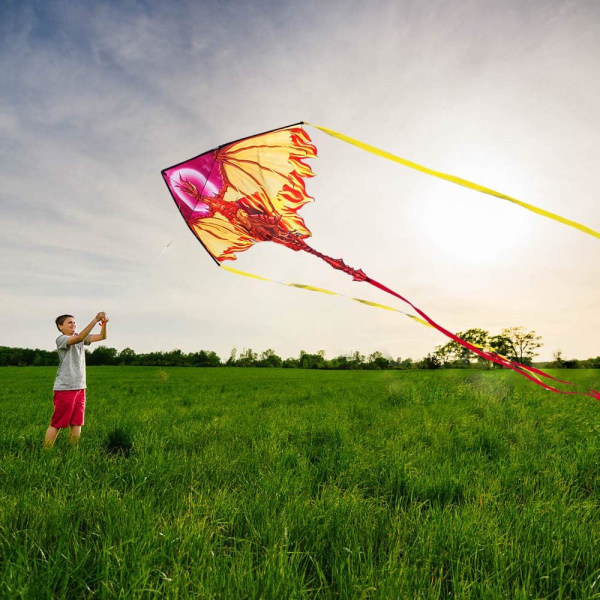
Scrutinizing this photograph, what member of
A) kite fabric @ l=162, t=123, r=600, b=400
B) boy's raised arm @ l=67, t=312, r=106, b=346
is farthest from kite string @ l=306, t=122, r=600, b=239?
boy's raised arm @ l=67, t=312, r=106, b=346

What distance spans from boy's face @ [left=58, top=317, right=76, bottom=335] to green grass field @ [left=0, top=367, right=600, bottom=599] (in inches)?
55.3

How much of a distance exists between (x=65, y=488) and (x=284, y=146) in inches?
133

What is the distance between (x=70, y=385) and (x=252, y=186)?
11.1 feet

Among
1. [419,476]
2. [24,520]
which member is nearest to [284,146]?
[419,476]

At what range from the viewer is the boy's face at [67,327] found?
4.82 meters

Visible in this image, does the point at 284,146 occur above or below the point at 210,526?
above

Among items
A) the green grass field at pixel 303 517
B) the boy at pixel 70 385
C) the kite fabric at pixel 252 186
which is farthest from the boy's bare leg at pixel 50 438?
the kite fabric at pixel 252 186

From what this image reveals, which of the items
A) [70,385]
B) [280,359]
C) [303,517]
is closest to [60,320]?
[70,385]

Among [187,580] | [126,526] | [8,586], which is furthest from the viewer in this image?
[126,526]

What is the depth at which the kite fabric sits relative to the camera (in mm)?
3383

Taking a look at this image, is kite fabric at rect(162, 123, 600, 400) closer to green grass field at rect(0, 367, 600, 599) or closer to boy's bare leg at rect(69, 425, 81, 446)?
green grass field at rect(0, 367, 600, 599)

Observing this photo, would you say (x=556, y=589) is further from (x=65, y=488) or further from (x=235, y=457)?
(x=65, y=488)

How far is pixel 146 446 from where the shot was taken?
416cm

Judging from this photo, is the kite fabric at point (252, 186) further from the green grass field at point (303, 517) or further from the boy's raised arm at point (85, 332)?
the green grass field at point (303, 517)
